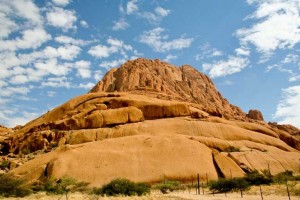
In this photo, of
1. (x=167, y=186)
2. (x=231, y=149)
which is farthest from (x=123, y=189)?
(x=231, y=149)

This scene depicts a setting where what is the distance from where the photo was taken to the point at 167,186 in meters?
46.0

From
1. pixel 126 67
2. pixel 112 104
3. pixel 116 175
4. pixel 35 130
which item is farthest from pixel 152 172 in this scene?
pixel 126 67

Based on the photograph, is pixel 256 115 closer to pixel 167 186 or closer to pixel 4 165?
pixel 167 186

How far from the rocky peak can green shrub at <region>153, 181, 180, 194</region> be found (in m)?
47.7

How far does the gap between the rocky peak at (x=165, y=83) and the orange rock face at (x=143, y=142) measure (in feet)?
2.70

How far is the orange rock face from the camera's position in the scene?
5316 cm

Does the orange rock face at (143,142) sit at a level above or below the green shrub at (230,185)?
above

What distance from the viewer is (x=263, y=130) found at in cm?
7925

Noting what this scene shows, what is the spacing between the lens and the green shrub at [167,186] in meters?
45.7

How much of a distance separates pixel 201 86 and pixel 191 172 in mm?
77852

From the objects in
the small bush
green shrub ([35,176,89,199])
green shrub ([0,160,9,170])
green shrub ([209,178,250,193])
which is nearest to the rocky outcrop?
the small bush

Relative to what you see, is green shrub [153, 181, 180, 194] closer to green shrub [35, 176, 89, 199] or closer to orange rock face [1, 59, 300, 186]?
orange rock face [1, 59, 300, 186]

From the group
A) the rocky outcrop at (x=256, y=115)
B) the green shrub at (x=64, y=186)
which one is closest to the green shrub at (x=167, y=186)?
the green shrub at (x=64, y=186)

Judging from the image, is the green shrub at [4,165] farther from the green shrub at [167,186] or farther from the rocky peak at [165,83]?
the rocky peak at [165,83]
